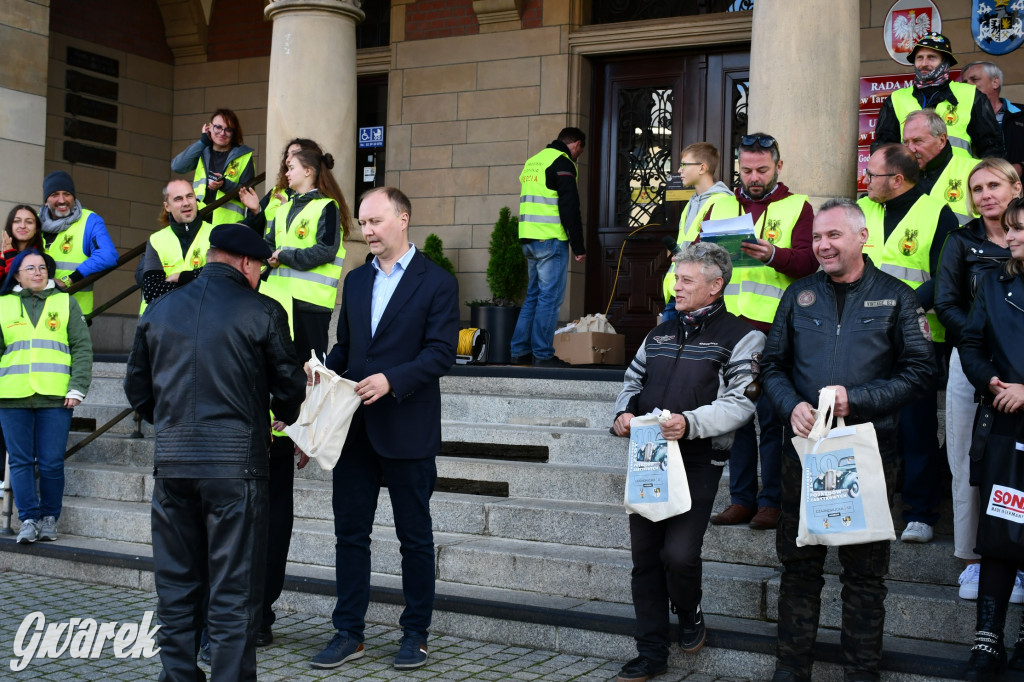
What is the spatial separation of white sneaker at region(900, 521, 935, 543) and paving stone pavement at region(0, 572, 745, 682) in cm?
116

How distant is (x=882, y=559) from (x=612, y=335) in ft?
18.7

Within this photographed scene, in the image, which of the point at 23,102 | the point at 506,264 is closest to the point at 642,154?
the point at 506,264

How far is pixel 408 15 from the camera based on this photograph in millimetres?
12742

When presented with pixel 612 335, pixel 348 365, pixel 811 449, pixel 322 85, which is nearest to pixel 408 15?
pixel 322 85

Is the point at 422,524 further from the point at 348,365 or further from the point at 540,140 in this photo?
the point at 540,140

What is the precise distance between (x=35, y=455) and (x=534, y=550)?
3.56m

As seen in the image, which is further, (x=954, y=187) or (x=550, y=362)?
(x=550, y=362)

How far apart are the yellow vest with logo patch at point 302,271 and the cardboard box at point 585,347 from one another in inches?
145

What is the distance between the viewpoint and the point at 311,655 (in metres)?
5.41

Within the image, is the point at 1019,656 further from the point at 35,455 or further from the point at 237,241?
the point at 35,455

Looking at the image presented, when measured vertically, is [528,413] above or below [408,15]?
below

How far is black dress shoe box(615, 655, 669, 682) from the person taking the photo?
4.86 m

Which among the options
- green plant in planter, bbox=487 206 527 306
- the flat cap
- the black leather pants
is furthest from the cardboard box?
the black leather pants
